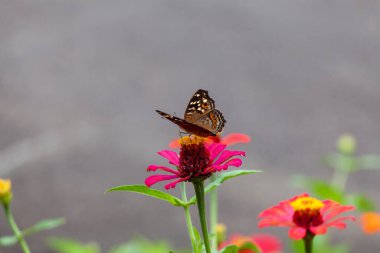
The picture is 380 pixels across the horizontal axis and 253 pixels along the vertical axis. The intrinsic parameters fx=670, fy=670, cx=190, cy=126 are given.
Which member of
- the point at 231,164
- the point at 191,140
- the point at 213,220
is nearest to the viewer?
the point at 231,164

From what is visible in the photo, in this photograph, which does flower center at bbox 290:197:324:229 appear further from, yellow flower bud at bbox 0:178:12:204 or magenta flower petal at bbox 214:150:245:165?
yellow flower bud at bbox 0:178:12:204

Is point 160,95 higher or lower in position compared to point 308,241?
higher

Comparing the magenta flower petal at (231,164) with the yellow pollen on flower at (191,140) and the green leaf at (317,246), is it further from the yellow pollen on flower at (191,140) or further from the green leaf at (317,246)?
the green leaf at (317,246)

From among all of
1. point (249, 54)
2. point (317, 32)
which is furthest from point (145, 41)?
point (317, 32)

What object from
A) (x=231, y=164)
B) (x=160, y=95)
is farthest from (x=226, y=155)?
(x=160, y=95)

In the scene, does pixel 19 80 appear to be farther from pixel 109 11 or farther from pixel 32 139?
pixel 109 11

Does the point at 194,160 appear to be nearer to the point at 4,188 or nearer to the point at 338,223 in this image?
the point at 338,223
